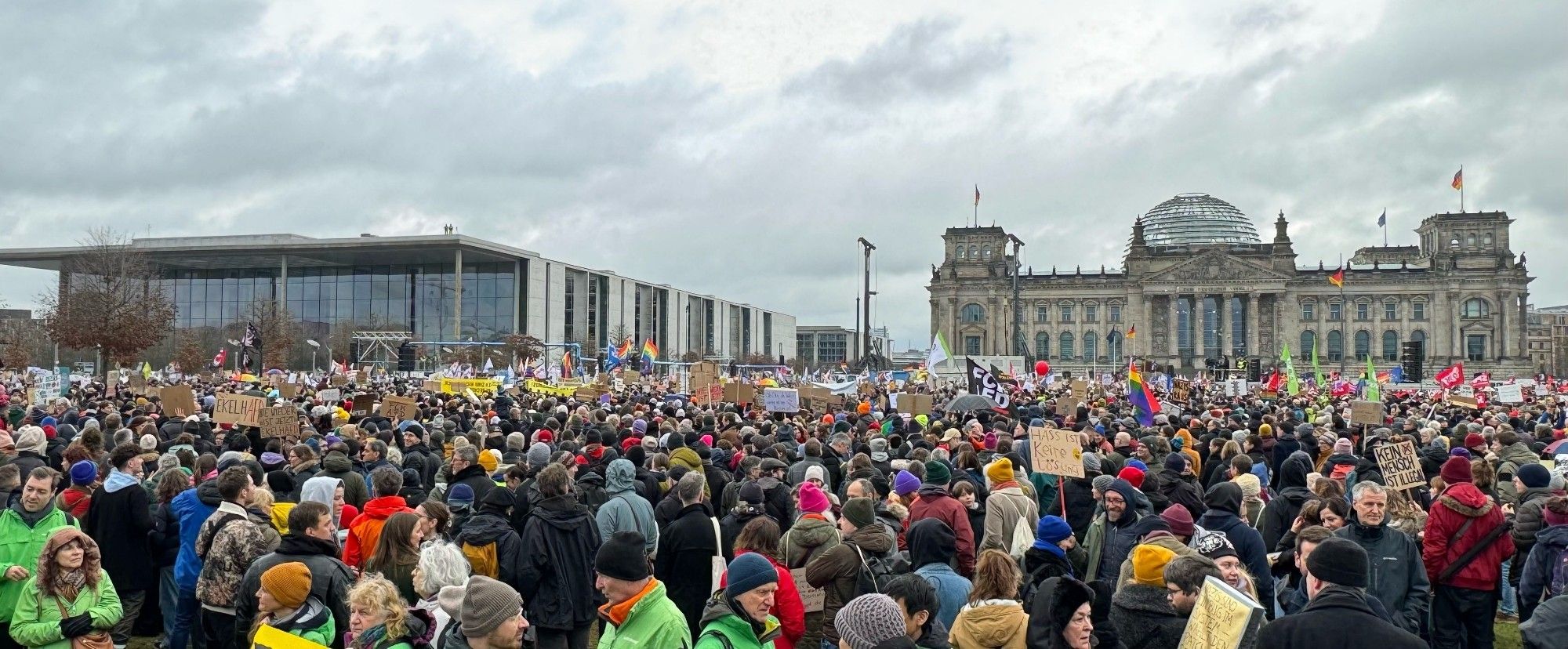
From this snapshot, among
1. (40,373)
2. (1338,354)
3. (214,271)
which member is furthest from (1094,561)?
(1338,354)

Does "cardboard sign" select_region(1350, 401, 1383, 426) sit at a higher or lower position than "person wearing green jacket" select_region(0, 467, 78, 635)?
higher

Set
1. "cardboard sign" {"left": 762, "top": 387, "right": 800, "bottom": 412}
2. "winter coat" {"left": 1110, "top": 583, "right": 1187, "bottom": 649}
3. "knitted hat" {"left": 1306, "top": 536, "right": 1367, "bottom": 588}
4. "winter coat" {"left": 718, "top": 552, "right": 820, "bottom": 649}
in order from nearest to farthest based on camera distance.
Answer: "knitted hat" {"left": 1306, "top": 536, "right": 1367, "bottom": 588} < "winter coat" {"left": 1110, "top": 583, "right": 1187, "bottom": 649} < "winter coat" {"left": 718, "top": 552, "right": 820, "bottom": 649} < "cardboard sign" {"left": 762, "top": 387, "right": 800, "bottom": 412}

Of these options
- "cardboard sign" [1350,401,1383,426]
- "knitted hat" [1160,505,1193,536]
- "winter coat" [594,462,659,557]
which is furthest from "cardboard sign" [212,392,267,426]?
"cardboard sign" [1350,401,1383,426]

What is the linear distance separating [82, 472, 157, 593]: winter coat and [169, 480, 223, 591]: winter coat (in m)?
0.23

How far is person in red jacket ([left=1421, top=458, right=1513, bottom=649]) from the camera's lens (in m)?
7.59

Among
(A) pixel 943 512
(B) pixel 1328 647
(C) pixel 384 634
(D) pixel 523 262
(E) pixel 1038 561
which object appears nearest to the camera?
(B) pixel 1328 647

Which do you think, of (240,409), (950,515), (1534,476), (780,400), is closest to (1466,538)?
(1534,476)

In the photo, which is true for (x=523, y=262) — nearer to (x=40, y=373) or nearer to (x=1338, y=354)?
(x=40, y=373)

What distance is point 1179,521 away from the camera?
6848mm

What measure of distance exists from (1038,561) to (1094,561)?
1.37 metres

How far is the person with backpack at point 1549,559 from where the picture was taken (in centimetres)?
698

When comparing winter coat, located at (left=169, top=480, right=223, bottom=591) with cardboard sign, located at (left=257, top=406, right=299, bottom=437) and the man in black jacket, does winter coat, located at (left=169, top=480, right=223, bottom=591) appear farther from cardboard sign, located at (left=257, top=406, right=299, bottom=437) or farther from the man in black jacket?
cardboard sign, located at (left=257, top=406, right=299, bottom=437)

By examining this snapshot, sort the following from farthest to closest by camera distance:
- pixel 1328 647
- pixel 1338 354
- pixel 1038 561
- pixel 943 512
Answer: pixel 1338 354, pixel 943 512, pixel 1038 561, pixel 1328 647

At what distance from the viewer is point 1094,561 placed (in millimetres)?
7488
